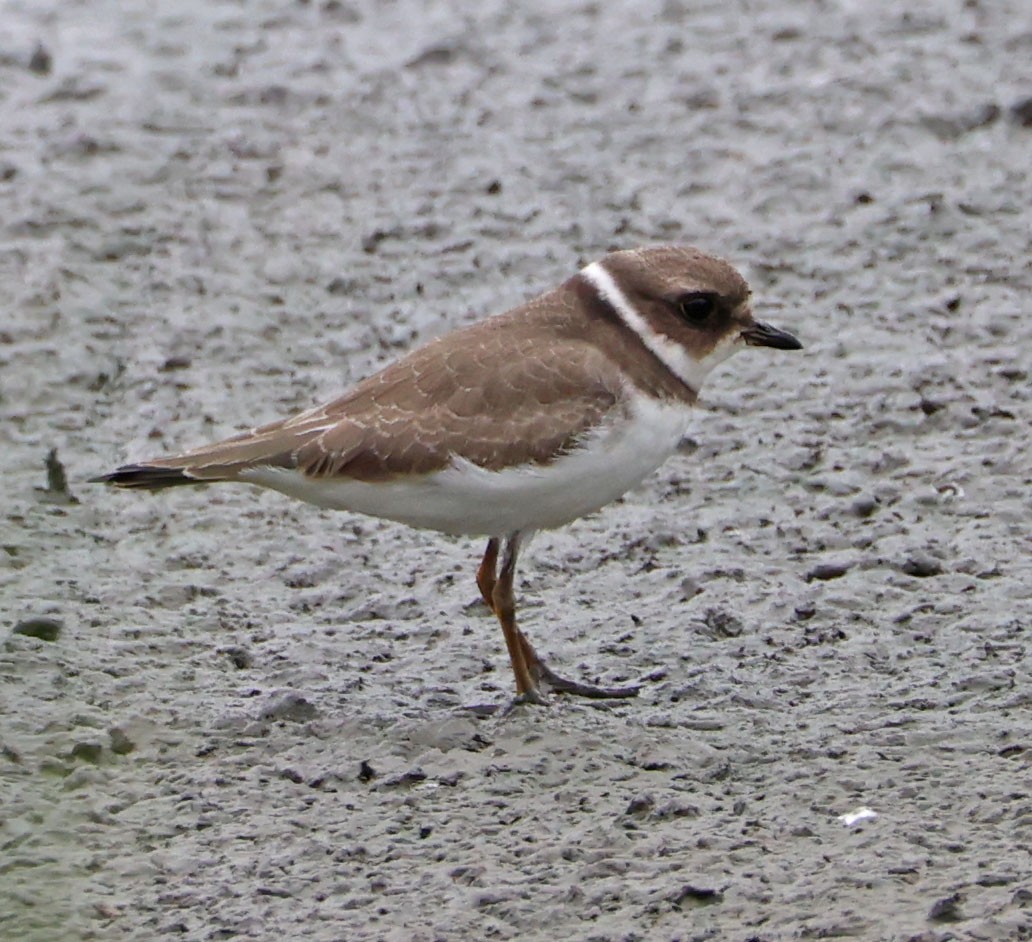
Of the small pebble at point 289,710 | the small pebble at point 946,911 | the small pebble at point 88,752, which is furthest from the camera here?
the small pebble at point 289,710

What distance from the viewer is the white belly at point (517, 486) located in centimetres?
571

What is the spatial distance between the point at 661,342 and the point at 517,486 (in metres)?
0.68

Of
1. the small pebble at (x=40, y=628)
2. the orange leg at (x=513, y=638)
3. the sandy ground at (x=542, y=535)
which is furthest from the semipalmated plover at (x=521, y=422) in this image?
the small pebble at (x=40, y=628)

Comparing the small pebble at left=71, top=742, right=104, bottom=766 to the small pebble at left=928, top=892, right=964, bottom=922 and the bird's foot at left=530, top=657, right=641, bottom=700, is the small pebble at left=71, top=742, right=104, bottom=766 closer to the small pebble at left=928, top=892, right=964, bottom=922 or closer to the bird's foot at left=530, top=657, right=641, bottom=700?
the bird's foot at left=530, top=657, right=641, bottom=700

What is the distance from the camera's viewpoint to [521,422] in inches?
226

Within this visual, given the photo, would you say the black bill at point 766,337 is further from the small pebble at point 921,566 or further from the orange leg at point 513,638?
the orange leg at point 513,638

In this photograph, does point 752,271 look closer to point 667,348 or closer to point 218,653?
point 667,348

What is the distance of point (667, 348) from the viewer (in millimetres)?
6004

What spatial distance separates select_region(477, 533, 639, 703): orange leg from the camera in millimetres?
5938

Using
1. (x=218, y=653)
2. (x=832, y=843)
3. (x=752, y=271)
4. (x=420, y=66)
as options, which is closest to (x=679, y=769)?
(x=832, y=843)

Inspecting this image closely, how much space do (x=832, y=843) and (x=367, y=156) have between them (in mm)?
5224

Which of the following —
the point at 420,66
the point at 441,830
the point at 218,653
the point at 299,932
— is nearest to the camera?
the point at 299,932

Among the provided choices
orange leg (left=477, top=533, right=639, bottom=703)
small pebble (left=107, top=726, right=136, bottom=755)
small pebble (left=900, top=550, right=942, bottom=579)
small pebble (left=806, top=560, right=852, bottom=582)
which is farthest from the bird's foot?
small pebble (left=107, top=726, right=136, bottom=755)

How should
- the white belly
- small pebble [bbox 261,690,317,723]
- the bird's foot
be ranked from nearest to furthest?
the white belly
small pebble [bbox 261,690,317,723]
the bird's foot
